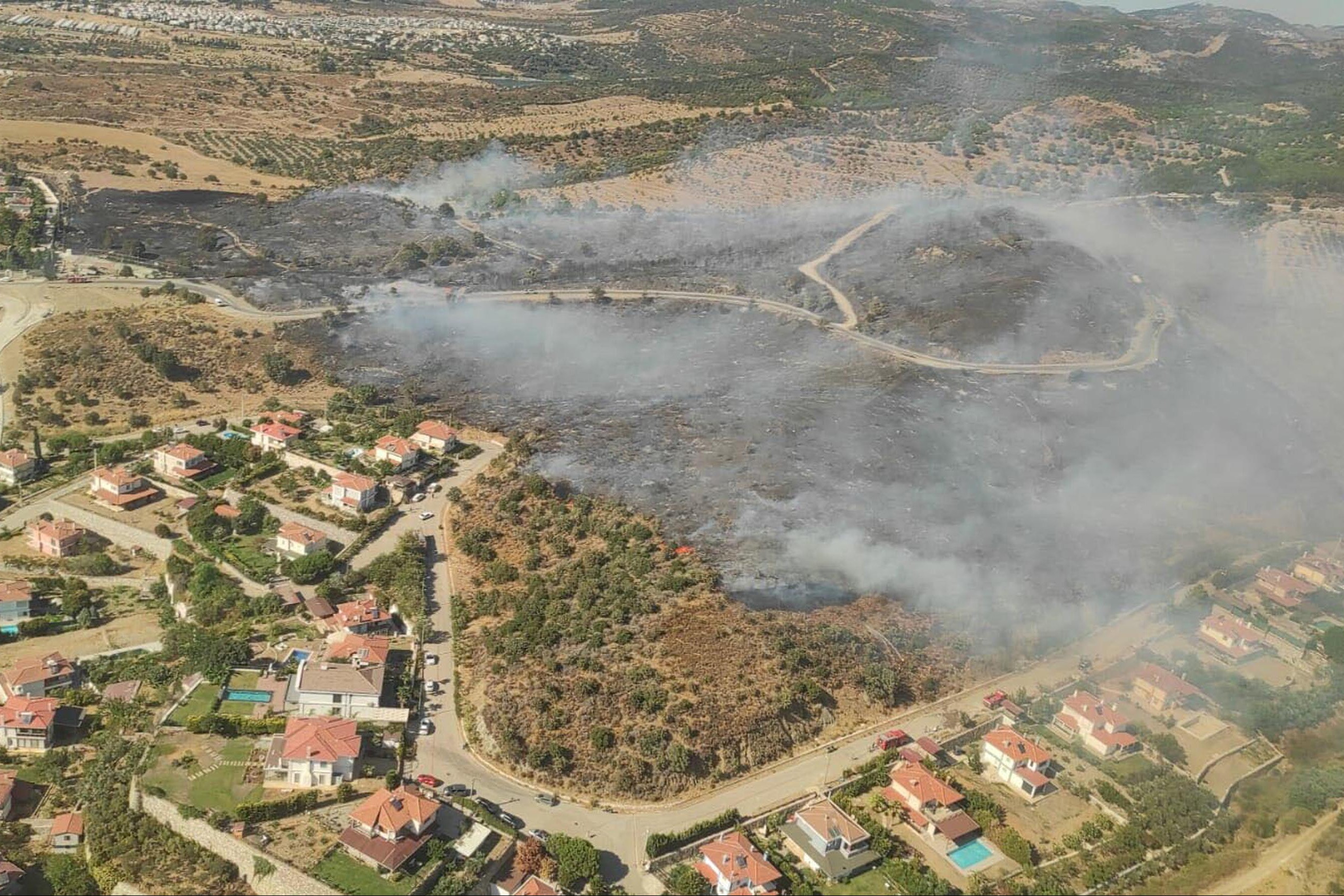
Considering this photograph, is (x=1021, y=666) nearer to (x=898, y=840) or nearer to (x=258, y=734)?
(x=898, y=840)

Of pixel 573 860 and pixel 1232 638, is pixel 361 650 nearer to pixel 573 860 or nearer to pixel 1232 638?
pixel 573 860

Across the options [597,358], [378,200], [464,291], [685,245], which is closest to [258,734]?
[597,358]

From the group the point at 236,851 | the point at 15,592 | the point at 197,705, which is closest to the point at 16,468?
the point at 15,592

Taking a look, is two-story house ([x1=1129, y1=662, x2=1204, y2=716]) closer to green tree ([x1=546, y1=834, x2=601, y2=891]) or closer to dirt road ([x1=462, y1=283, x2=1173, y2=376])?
green tree ([x1=546, y1=834, x2=601, y2=891])

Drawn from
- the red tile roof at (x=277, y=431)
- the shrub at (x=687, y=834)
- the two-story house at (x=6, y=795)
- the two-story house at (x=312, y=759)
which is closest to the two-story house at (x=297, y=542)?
the red tile roof at (x=277, y=431)

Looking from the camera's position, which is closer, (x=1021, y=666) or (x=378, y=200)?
(x=1021, y=666)

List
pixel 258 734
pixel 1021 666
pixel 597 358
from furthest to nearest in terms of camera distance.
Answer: pixel 597 358
pixel 1021 666
pixel 258 734

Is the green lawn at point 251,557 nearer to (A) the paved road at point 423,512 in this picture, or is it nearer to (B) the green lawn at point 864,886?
(A) the paved road at point 423,512
